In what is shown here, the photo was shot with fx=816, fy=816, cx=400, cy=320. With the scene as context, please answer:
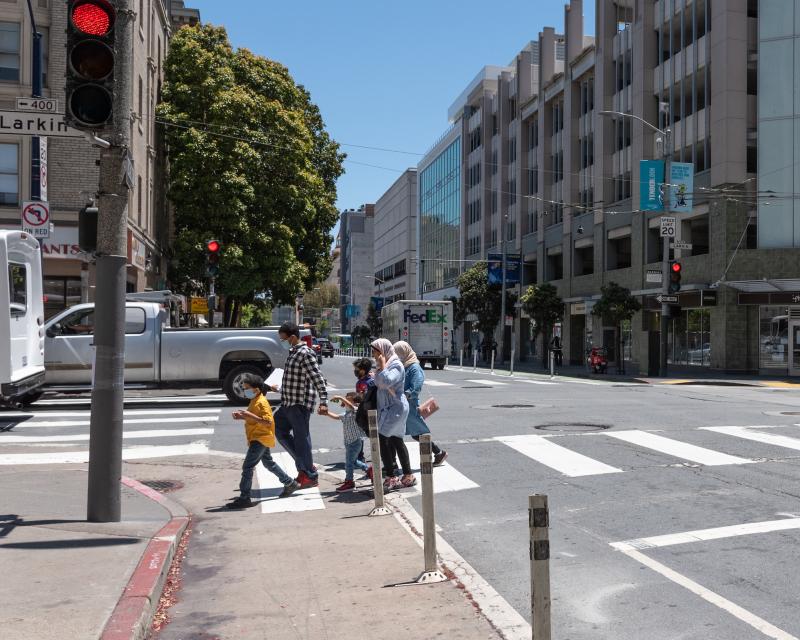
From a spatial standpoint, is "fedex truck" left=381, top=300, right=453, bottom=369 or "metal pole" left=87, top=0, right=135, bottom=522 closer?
"metal pole" left=87, top=0, right=135, bottom=522

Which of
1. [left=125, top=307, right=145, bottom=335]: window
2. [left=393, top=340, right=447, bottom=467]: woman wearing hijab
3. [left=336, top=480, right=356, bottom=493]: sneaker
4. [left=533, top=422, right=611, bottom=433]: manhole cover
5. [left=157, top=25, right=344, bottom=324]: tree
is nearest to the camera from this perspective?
[left=336, top=480, right=356, bottom=493]: sneaker

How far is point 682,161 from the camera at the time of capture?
3825 centimetres

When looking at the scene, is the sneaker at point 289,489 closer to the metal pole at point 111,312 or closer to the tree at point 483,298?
the metal pole at point 111,312

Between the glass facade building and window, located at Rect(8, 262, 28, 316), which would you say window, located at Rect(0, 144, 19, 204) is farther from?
the glass facade building

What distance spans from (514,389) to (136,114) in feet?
53.3

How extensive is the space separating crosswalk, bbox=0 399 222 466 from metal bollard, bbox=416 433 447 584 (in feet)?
22.6

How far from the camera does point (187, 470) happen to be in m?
11.1

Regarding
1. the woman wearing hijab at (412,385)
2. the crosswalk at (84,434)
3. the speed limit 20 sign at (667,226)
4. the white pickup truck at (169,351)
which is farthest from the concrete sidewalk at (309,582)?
the speed limit 20 sign at (667,226)

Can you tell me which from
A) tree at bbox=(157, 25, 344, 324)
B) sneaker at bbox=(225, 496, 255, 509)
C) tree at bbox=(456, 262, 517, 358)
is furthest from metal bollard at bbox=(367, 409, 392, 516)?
tree at bbox=(456, 262, 517, 358)

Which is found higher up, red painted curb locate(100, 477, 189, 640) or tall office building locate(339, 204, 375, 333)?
tall office building locate(339, 204, 375, 333)

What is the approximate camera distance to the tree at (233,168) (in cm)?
3472

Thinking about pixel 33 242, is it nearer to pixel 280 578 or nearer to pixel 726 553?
pixel 280 578

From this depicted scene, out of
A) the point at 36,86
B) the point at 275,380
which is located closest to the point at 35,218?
the point at 36,86

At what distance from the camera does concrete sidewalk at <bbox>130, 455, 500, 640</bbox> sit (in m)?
5.18
